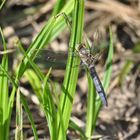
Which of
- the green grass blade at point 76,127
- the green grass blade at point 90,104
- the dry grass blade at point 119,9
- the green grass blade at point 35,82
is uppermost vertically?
the dry grass blade at point 119,9

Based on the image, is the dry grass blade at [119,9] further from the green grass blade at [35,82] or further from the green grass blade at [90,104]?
the green grass blade at [90,104]

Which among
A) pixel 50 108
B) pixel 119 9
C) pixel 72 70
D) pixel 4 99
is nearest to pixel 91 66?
pixel 72 70

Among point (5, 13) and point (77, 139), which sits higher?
point (5, 13)

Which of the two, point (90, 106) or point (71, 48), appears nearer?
point (71, 48)

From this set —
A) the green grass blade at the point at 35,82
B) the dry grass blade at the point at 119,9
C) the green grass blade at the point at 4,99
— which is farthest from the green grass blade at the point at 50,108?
the dry grass blade at the point at 119,9

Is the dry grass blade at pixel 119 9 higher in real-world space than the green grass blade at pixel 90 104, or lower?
higher

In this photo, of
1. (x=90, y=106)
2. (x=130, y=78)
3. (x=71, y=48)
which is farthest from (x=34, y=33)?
(x=71, y=48)

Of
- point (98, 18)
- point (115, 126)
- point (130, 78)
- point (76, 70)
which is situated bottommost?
point (115, 126)

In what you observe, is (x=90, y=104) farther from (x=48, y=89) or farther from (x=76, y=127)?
(x=48, y=89)

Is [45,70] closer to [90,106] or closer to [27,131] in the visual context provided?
[27,131]
